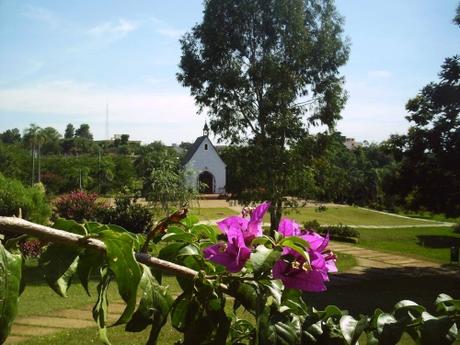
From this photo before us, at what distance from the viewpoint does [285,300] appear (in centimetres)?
84

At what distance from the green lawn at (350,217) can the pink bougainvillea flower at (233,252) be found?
23304mm

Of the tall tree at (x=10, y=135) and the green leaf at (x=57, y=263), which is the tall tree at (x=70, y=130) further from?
the green leaf at (x=57, y=263)

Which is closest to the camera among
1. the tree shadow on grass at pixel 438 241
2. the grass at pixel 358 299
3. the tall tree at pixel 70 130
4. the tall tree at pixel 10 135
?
the grass at pixel 358 299

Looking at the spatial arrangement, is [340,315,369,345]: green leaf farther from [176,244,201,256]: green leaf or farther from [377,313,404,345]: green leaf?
[176,244,201,256]: green leaf

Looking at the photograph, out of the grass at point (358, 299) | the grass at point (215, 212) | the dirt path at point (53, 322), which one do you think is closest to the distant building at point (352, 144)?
the grass at point (215, 212)

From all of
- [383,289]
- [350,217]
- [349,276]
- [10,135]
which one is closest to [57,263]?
[383,289]

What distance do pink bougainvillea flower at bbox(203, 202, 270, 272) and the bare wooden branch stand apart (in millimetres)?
76

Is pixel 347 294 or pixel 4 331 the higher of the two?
pixel 4 331

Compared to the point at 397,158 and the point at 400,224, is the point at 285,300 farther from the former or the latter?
the point at 400,224

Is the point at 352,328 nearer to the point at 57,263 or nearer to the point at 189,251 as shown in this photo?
the point at 189,251

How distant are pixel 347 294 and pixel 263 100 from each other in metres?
5.96

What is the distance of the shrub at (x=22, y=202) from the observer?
1180cm

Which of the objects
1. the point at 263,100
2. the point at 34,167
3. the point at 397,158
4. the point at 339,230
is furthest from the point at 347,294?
the point at 34,167

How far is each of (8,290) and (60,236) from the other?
97mm
